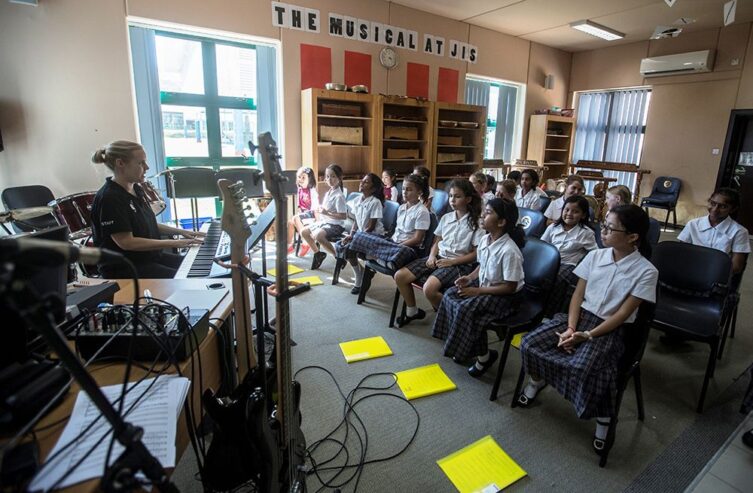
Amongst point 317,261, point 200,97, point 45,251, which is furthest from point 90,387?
point 200,97

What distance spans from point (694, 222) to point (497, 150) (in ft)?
16.3

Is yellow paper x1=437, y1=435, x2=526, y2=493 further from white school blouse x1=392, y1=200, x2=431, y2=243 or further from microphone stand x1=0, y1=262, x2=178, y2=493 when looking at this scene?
white school blouse x1=392, y1=200, x2=431, y2=243

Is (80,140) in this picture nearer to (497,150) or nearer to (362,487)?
(362,487)

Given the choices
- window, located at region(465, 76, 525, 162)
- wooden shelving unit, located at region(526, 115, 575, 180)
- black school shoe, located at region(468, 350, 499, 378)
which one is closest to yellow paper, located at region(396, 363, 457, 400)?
black school shoe, located at region(468, 350, 499, 378)

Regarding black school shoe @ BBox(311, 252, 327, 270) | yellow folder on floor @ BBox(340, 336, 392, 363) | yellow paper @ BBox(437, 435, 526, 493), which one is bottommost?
yellow paper @ BBox(437, 435, 526, 493)

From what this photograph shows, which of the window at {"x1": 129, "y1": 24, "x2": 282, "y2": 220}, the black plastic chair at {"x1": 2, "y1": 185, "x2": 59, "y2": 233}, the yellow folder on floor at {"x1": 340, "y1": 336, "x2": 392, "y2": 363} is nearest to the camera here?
the yellow folder on floor at {"x1": 340, "y1": 336, "x2": 392, "y2": 363}

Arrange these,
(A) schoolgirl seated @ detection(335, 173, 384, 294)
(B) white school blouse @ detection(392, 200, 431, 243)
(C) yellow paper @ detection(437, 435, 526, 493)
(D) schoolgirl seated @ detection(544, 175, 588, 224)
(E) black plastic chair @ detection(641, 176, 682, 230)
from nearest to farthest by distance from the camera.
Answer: (C) yellow paper @ detection(437, 435, 526, 493), (B) white school blouse @ detection(392, 200, 431, 243), (A) schoolgirl seated @ detection(335, 173, 384, 294), (D) schoolgirl seated @ detection(544, 175, 588, 224), (E) black plastic chair @ detection(641, 176, 682, 230)

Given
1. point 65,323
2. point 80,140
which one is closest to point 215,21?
point 80,140

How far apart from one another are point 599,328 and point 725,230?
1723mm

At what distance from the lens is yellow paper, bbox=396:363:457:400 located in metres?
2.12

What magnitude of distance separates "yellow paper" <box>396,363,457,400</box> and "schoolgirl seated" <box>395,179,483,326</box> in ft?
1.61

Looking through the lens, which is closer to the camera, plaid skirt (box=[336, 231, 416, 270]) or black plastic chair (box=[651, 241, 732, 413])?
black plastic chair (box=[651, 241, 732, 413])

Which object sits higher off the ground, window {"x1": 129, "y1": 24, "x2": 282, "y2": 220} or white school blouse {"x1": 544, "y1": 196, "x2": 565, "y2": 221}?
window {"x1": 129, "y1": 24, "x2": 282, "y2": 220}

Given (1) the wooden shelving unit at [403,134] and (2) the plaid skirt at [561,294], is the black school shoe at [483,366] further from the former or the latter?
(1) the wooden shelving unit at [403,134]
